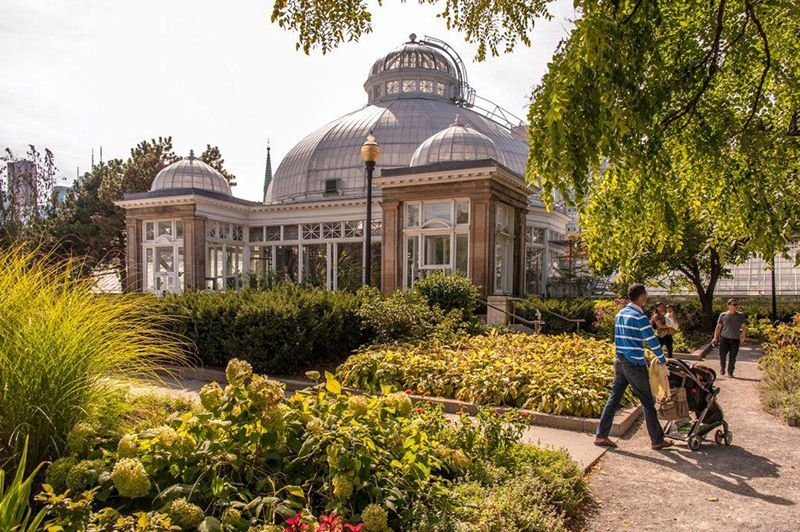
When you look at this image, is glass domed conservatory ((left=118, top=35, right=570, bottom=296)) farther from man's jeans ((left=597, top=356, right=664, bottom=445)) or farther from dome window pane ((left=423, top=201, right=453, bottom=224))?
man's jeans ((left=597, top=356, right=664, bottom=445))

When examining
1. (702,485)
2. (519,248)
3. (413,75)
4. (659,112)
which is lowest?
(702,485)

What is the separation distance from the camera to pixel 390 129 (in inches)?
1302

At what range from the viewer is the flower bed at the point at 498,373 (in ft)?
25.8

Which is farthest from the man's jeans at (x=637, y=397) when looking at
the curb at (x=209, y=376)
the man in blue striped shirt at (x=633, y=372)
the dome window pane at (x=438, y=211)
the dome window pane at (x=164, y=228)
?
the dome window pane at (x=164, y=228)

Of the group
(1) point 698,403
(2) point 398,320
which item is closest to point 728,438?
(1) point 698,403

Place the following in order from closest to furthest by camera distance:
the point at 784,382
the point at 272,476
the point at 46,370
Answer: the point at 272,476, the point at 46,370, the point at 784,382

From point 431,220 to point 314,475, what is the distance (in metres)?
16.3

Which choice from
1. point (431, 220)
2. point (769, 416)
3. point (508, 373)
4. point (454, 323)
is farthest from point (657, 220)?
point (431, 220)

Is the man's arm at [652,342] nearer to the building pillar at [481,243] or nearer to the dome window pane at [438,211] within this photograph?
the building pillar at [481,243]

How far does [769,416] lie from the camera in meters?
8.39

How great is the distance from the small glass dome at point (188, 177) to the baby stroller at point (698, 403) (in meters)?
23.9

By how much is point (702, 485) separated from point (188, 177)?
2594 cm

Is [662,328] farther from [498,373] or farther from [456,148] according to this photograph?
[456,148]

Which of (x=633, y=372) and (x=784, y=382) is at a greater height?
(x=633, y=372)
